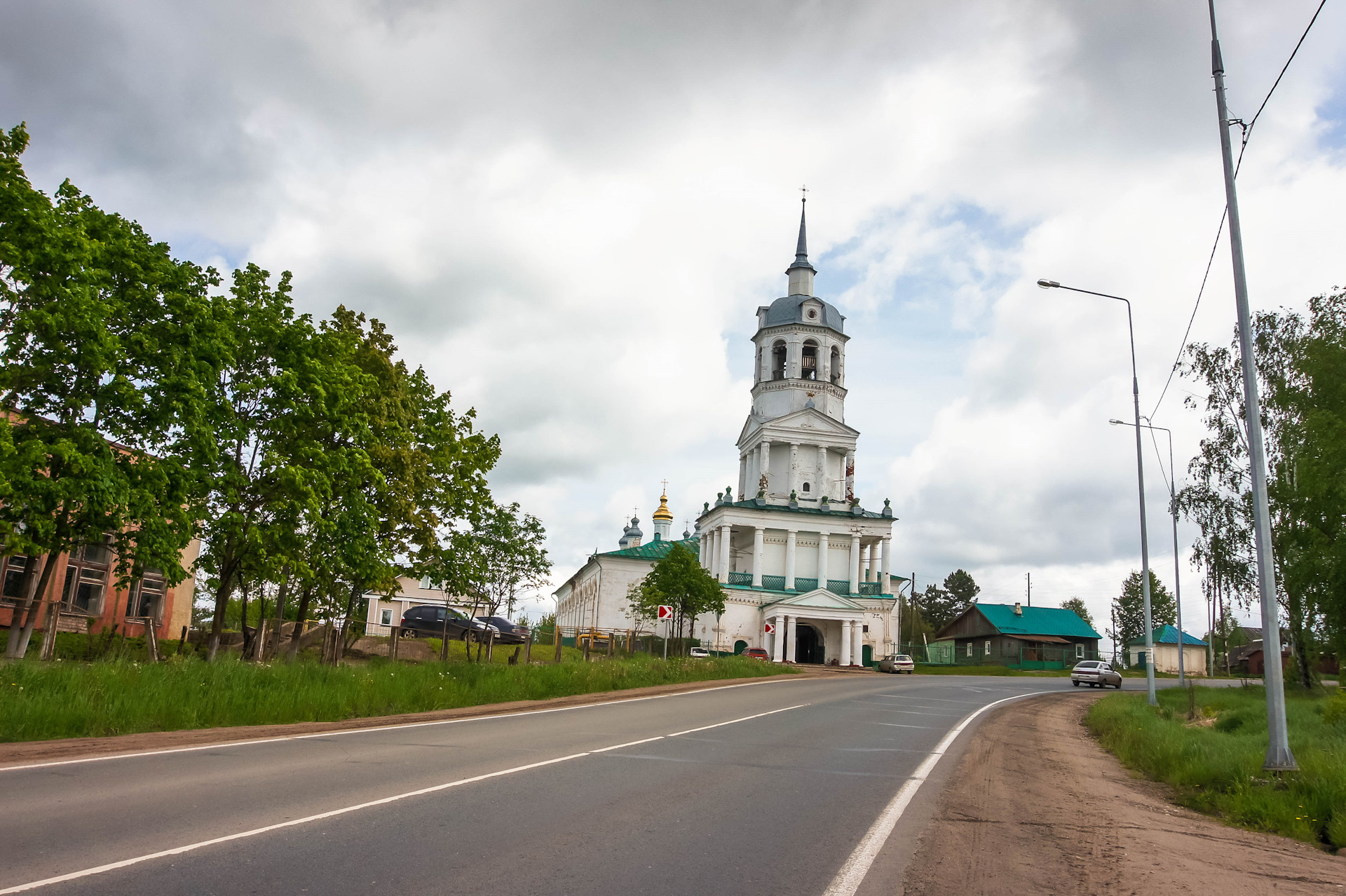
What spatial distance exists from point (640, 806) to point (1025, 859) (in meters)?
3.26

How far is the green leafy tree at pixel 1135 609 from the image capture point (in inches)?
4151

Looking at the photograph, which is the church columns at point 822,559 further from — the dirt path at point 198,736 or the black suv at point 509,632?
the dirt path at point 198,736

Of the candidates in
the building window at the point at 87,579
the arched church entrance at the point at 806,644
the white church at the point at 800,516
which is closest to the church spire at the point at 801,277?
the white church at the point at 800,516

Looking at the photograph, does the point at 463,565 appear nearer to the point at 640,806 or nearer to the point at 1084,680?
the point at 640,806

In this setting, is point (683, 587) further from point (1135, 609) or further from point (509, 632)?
point (1135, 609)

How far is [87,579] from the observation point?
101 ft

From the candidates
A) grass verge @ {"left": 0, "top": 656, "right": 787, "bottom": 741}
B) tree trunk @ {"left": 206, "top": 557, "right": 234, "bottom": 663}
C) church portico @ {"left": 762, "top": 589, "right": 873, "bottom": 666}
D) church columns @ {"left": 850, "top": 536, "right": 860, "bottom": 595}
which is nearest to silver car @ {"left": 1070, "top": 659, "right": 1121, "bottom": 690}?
church portico @ {"left": 762, "top": 589, "right": 873, "bottom": 666}

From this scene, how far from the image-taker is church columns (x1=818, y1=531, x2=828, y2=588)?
6378 cm

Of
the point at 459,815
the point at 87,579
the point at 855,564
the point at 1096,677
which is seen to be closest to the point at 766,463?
the point at 855,564

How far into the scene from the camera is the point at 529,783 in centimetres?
934

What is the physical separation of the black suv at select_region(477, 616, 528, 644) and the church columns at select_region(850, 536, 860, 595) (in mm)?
27980

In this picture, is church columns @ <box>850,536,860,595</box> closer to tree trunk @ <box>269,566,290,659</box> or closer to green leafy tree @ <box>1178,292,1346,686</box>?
green leafy tree @ <box>1178,292,1346,686</box>

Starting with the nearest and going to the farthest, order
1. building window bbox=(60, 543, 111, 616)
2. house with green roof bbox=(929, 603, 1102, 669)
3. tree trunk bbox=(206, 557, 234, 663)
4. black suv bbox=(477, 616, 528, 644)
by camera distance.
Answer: tree trunk bbox=(206, 557, 234, 663), building window bbox=(60, 543, 111, 616), black suv bbox=(477, 616, 528, 644), house with green roof bbox=(929, 603, 1102, 669)

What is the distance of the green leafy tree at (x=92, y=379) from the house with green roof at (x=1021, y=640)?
69078 mm
